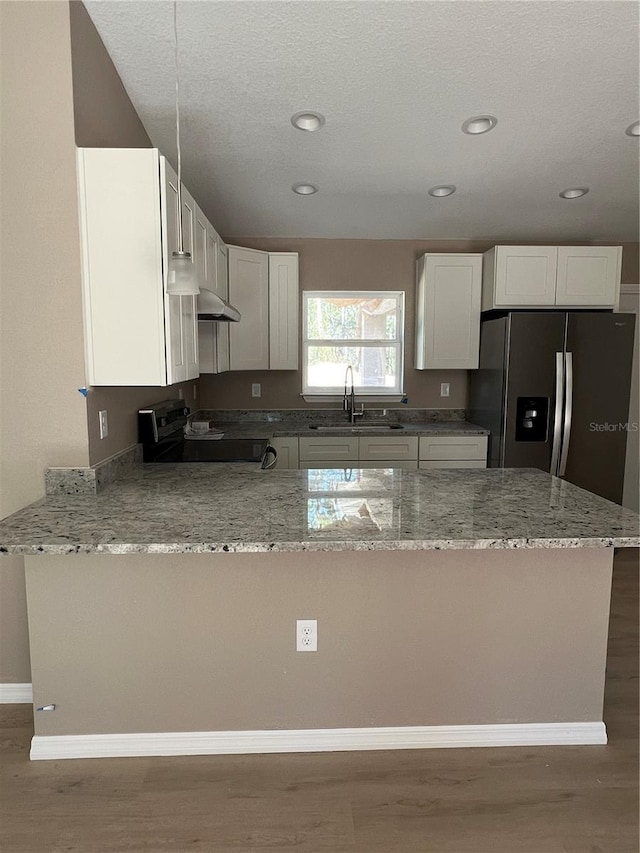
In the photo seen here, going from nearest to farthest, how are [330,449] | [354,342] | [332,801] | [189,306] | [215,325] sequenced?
[332,801]
[189,306]
[215,325]
[330,449]
[354,342]

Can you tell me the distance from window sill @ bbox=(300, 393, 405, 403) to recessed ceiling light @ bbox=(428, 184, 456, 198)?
166 cm

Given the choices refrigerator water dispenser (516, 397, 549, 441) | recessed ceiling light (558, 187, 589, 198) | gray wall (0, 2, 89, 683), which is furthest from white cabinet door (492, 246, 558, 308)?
gray wall (0, 2, 89, 683)

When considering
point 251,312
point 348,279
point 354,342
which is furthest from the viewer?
point 354,342

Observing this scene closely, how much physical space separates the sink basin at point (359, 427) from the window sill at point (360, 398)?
0.25 metres

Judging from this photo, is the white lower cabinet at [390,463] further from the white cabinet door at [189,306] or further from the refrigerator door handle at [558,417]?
the white cabinet door at [189,306]

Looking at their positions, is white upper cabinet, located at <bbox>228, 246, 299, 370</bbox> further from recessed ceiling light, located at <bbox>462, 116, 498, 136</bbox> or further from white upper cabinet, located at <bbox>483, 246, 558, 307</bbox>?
recessed ceiling light, located at <bbox>462, 116, 498, 136</bbox>

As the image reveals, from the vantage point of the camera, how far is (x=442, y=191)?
3490 millimetres

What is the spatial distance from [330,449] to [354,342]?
1.12 meters

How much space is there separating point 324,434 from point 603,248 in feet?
8.19

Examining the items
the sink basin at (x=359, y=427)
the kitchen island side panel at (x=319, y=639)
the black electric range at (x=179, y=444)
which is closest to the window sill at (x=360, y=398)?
the sink basin at (x=359, y=427)

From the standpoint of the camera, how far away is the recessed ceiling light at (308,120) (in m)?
2.61

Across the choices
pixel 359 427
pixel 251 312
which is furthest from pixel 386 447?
pixel 251 312

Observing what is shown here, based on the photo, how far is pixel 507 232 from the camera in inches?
166

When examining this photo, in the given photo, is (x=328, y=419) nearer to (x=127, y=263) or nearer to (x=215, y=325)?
(x=215, y=325)
